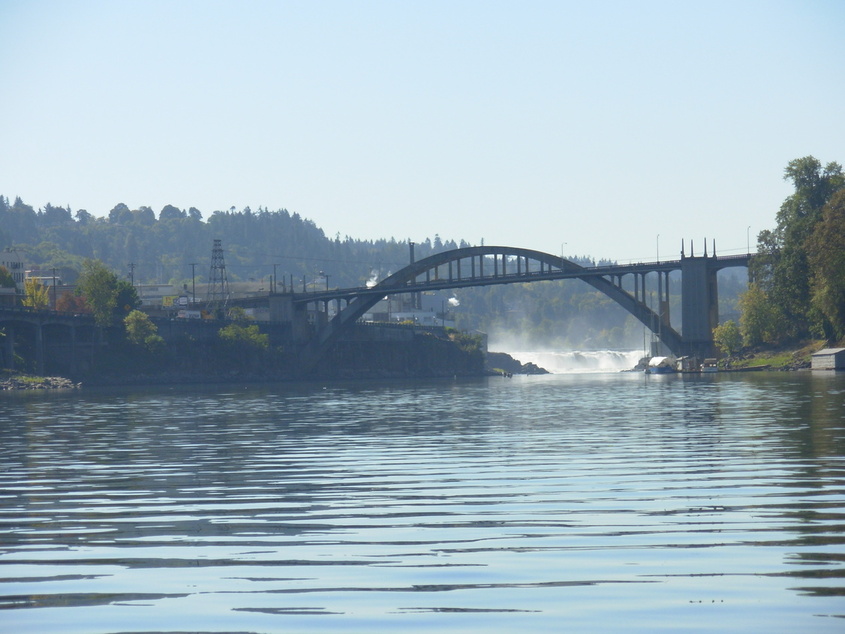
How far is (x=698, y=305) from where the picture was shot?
120 m

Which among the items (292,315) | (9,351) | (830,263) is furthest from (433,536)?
(292,315)

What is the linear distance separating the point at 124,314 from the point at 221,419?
8905 centimetres

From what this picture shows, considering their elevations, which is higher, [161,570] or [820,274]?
[820,274]

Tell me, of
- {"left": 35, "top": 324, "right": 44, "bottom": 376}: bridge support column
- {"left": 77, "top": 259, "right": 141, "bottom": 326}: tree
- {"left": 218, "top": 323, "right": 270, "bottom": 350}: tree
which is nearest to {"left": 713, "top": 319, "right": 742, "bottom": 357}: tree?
{"left": 218, "top": 323, "right": 270, "bottom": 350}: tree

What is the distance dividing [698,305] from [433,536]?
110 m

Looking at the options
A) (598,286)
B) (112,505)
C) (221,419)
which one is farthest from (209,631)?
(598,286)

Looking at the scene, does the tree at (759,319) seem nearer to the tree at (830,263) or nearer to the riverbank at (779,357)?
the riverbank at (779,357)

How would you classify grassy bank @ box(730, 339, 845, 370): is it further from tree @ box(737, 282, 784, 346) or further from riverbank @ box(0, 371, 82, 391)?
riverbank @ box(0, 371, 82, 391)

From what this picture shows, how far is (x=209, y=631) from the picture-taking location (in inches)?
347

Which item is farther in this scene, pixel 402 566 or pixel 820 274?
pixel 820 274

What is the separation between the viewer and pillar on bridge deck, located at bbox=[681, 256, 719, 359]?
118688 mm

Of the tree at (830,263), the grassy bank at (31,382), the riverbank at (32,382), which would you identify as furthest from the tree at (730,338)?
the grassy bank at (31,382)

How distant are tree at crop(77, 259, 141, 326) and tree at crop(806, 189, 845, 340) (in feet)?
227

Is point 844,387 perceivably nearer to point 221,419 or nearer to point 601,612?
point 221,419
